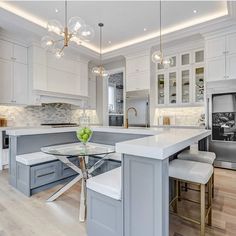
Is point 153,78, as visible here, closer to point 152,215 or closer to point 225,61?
point 225,61

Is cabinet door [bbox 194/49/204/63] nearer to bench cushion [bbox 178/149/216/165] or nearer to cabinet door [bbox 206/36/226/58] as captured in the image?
cabinet door [bbox 206/36/226/58]

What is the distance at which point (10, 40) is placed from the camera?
442 cm

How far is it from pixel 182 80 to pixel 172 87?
32cm

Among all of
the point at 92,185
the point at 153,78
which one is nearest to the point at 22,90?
the point at 153,78

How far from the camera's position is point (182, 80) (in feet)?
15.9

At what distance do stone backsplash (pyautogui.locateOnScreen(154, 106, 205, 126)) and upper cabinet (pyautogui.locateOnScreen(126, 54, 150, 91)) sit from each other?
35.6 inches

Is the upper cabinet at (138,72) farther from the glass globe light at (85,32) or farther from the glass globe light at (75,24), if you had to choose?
the glass globe light at (75,24)

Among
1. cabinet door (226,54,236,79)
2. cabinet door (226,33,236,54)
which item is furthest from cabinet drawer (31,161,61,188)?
cabinet door (226,33,236,54)

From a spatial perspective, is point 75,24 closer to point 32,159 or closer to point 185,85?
point 32,159

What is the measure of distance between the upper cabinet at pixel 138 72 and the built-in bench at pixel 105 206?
13.0 ft

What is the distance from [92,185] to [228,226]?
1.55 meters

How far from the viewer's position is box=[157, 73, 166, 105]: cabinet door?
5.14 m

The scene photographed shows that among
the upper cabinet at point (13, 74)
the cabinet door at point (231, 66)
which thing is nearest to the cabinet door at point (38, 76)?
the upper cabinet at point (13, 74)

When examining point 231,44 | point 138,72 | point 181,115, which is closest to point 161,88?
point 138,72
